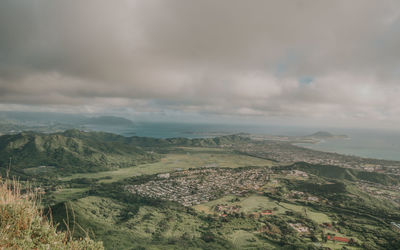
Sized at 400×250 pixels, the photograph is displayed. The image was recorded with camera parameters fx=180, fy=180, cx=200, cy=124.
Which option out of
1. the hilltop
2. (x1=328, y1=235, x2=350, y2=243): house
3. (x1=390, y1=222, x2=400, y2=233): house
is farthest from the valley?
the hilltop

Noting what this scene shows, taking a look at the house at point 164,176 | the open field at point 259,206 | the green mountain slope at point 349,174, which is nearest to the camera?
the open field at point 259,206

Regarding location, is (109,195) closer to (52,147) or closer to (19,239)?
(19,239)

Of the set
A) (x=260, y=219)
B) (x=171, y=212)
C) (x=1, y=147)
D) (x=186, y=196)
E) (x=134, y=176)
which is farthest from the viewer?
(x=1, y=147)

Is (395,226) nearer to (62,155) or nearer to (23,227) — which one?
(23,227)

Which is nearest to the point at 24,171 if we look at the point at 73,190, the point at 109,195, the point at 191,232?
the point at 73,190

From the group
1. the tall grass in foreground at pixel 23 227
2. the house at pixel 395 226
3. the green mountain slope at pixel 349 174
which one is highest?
the tall grass in foreground at pixel 23 227

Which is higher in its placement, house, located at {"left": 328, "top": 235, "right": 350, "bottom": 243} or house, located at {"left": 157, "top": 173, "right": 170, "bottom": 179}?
house, located at {"left": 328, "top": 235, "right": 350, "bottom": 243}

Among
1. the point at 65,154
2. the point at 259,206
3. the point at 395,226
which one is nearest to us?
the point at 395,226

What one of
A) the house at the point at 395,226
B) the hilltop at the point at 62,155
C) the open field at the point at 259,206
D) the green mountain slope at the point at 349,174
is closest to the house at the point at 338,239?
the open field at the point at 259,206

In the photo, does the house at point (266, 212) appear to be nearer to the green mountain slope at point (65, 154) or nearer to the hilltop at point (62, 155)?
the hilltop at point (62, 155)

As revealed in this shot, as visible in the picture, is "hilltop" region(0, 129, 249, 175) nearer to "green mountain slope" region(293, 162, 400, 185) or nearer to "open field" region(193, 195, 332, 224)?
"open field" region(193, 195, 332, 224)

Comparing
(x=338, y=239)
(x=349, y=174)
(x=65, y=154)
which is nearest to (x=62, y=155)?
(x=65, y=154)
